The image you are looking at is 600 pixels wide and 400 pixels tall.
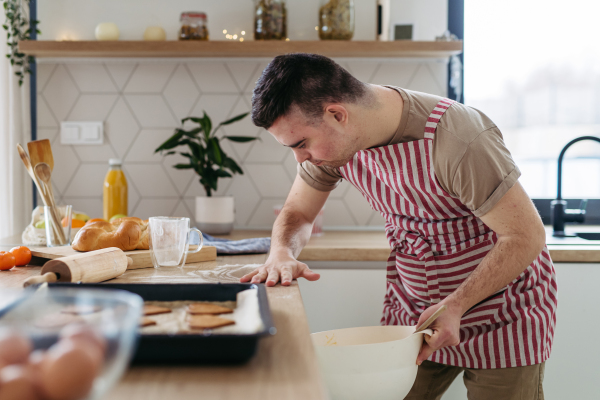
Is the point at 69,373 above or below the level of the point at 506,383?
above

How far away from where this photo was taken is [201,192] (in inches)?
84.4

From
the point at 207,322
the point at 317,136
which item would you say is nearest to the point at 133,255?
the point at 317,136

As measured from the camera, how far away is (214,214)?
6.11 ft

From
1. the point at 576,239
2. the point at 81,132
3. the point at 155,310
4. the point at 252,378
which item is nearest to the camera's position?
the point at 252,378

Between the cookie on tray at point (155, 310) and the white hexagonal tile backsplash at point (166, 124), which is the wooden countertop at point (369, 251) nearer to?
the white hexagonal tile backsplash at point (166, 124)

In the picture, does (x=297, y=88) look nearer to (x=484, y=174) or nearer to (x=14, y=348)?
(x=484, y=174)

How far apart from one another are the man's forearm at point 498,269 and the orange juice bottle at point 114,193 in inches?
53.2

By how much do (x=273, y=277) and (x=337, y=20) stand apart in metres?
1.31

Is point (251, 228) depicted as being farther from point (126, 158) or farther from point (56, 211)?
point (56, 211)

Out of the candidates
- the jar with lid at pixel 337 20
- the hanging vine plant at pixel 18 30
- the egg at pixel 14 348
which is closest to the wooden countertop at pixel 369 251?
the jar with lid at pixel 337 20

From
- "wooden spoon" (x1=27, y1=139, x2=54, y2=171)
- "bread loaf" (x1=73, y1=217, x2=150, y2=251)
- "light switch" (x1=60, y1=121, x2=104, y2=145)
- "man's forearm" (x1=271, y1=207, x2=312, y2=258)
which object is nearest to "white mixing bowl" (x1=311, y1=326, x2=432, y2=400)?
"man's forearm" (x1=271, y1=207, x2=312, y2=258)

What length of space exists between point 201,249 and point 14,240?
78 centimetres

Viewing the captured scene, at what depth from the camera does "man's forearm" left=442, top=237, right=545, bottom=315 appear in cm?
99

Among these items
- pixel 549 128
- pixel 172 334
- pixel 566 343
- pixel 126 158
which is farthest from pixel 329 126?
pixel 549 128
